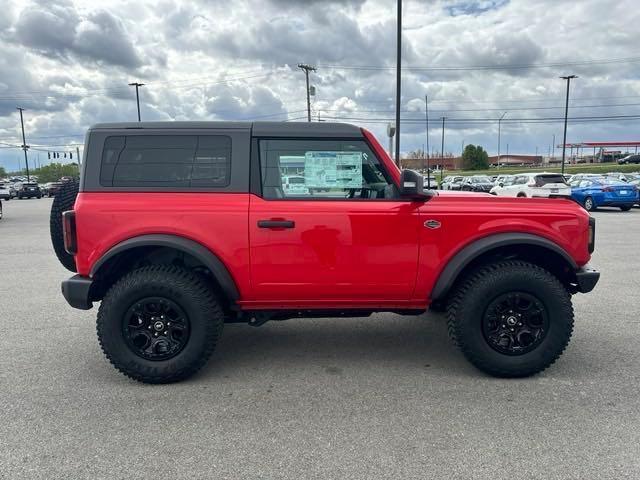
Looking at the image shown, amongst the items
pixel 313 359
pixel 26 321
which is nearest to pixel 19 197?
pixel 26 321

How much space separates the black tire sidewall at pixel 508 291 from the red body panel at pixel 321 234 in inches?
12.4

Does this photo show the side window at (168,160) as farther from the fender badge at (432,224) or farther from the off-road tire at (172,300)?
the fender badge at (432,224)

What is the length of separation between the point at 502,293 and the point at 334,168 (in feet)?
5.25

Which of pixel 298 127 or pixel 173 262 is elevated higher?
pixel 298 127

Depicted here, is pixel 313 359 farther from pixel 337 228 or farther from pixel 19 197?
pixel 19 197

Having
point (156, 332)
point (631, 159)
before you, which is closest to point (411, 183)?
point (156, 332)

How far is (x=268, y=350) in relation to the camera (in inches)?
168

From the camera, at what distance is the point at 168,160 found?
3537 millimetres

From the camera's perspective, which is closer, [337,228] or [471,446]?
[471,446]

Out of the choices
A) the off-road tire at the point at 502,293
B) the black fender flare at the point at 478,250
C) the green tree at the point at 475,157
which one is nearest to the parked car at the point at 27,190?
the black fender flare at the point at 478,250

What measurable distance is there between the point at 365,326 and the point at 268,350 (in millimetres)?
1161

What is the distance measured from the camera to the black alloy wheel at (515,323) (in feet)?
11.7

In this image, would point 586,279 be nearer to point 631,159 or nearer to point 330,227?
point 330,227

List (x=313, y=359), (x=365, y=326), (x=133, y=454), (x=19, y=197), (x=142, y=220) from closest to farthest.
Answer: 1. (x=133, y=454)
2. (x=142, y=220)
3. (x=313, y=359)
4. (x=365, y=326)
5. (x=19, y=197)
